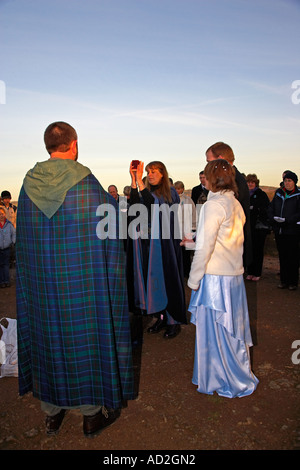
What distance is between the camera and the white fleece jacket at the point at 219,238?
3057 mm

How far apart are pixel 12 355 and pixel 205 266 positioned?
241 cm

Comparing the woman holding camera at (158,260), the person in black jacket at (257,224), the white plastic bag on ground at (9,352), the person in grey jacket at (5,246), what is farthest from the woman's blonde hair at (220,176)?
the person in grey jacket at (5,246)

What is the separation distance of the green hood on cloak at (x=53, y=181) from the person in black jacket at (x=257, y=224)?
580cm

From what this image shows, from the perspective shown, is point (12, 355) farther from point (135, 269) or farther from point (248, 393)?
point (248, 393)

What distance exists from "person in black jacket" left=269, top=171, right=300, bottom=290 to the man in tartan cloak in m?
5.14

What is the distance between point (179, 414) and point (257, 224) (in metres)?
5.46

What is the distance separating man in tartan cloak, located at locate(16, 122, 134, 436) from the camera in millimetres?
2568

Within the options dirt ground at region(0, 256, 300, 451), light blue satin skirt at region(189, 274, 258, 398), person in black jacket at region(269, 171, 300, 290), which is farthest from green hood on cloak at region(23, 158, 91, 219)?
person in black jacket at region(269, 171, 300, 290)

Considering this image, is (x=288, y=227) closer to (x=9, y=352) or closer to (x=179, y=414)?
(x=179, y=414)

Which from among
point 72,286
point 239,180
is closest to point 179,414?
point 72,286

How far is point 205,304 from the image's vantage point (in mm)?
3236

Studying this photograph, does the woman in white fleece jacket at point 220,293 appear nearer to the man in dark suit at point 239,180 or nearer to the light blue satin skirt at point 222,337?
the light blue satin skirt at point 222,337

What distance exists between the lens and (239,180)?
3721mm

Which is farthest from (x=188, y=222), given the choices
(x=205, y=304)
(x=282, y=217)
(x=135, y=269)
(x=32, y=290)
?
(x=32, y=290)
